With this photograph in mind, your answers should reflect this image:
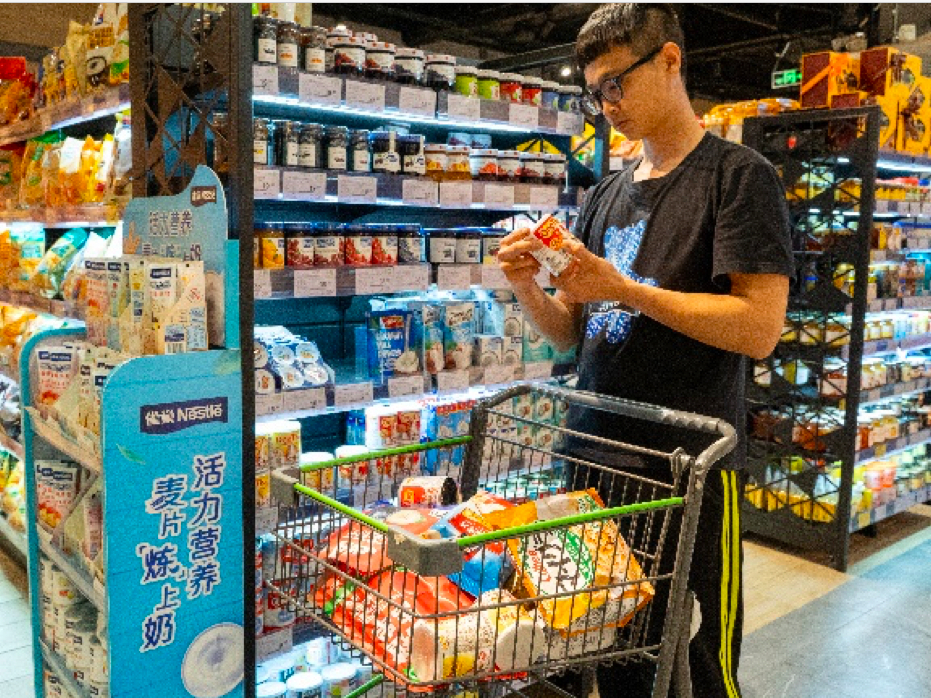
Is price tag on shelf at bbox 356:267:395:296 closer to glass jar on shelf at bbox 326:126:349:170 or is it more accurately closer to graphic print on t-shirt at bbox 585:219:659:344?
glass jar on shelf at bbox 326:126:349:170

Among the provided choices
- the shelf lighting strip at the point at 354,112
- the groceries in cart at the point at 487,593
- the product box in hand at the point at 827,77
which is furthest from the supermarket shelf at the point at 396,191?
the product box in hand at the point at 827,77

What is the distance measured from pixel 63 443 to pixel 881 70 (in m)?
4.00

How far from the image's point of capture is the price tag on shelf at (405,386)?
281 cm

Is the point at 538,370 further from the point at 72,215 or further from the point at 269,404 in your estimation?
the point at 72,215

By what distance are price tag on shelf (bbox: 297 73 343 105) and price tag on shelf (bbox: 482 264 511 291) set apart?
838mm

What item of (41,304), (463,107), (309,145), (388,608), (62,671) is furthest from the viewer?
(41,304)

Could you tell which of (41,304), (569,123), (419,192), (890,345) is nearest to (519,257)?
(419,192)

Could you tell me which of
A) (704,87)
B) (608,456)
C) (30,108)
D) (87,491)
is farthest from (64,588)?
(704,87)

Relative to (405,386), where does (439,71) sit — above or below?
above

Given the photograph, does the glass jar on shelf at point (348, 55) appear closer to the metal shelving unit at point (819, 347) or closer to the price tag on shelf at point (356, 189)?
the price tag on shelf at point (356, 189)

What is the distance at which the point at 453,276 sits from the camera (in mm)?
2990

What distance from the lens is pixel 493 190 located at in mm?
3070

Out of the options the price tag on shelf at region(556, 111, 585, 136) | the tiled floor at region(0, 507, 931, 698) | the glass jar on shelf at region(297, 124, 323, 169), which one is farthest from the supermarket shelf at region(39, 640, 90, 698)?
the price tag on shelf at region(556, 111, 585, 136)

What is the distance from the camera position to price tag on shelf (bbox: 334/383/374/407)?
267cm
